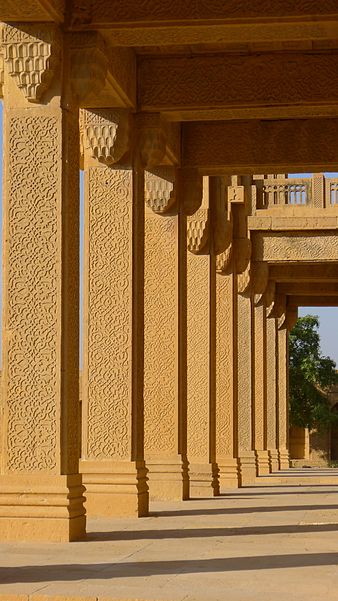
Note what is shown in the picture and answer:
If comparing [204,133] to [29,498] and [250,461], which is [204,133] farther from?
[250,461]

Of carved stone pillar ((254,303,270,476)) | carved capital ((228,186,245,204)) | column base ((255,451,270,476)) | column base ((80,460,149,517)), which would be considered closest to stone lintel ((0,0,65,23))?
column base ((80,460,149,517))

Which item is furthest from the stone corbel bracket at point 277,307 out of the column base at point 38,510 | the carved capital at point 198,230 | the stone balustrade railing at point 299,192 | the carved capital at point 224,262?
the column base at point 38,510

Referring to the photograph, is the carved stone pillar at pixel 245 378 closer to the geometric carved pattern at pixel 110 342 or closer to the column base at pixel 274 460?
the column base at pixel 274 460

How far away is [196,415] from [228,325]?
10.2ft

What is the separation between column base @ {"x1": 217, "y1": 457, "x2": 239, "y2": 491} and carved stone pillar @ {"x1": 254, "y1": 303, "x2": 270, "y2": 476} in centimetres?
685

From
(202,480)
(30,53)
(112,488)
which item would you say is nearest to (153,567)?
(112,488)

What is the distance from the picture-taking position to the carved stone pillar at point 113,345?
12.4m

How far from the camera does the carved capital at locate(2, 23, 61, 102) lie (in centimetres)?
992

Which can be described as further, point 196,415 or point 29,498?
point 196,415

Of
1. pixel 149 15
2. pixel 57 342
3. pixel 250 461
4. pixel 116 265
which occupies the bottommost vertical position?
pixel 250 461

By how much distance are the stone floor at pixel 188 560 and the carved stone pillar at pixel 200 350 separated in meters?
3.46

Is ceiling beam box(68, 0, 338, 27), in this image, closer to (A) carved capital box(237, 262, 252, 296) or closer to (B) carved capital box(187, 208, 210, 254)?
(B) carved capital box(187, 208, 210, 254)

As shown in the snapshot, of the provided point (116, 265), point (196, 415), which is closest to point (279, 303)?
point (196, 415)

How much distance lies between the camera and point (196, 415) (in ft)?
56.6
